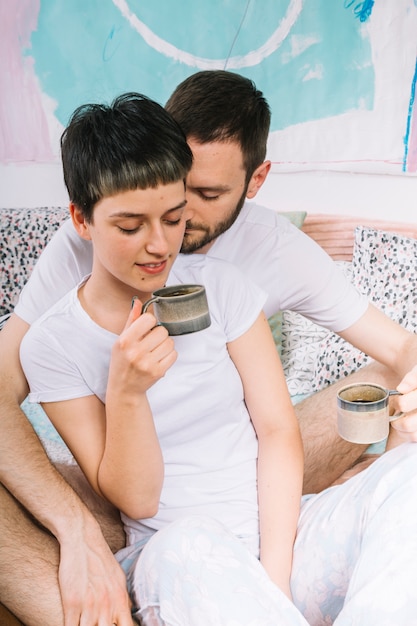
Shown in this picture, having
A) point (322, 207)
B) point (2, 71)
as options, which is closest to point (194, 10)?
point (2, 71)

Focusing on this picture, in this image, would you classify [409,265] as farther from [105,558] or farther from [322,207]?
[105,558]

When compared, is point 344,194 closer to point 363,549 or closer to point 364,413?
point 364,413

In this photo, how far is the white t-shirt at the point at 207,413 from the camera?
123 cm

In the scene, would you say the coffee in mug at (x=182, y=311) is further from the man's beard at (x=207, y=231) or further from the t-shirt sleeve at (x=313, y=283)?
the t-shirt sleeve at (x=313, y=283)

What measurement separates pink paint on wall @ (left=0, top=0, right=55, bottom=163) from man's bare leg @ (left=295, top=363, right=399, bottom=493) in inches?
35.2

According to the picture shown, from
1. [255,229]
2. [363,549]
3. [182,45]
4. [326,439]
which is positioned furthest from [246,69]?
[363,549]

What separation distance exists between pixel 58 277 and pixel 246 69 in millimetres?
626

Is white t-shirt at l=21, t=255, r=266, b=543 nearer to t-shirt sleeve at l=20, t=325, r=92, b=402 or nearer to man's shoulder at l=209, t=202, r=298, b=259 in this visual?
t-shirt sleeve at l=20, t=325, r=92, b=402

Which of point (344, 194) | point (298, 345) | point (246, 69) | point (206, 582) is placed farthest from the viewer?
point (298, 345)

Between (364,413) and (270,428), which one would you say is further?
(270,428)

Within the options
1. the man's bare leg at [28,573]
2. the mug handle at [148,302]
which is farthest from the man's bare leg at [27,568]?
the mug handle at [148,302]

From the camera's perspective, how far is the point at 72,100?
1403 millimetres

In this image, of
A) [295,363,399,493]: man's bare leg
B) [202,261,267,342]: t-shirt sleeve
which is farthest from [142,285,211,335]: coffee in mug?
[295,363,399,493]: man's bare leg

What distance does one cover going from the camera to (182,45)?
139cm
